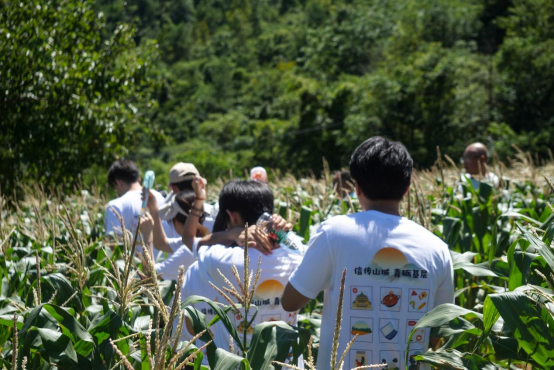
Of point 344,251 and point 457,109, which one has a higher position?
point 344,251

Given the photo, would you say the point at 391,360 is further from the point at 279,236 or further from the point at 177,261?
the point at 177,261

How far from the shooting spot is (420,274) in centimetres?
247

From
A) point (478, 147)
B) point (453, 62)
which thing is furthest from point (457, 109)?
point (478, 147)

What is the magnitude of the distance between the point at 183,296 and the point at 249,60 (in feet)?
234

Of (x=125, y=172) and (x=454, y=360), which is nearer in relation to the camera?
(x=454, y=360)

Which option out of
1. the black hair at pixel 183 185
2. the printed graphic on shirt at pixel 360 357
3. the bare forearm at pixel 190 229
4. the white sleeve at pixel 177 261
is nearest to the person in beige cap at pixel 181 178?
the black hair at pixel 183 185

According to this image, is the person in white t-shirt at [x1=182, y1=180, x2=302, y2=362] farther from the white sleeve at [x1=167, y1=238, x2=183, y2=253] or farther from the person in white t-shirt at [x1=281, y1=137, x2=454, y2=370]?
the white sleeve at [x1=167, y1=238, x2=183, y2=253]

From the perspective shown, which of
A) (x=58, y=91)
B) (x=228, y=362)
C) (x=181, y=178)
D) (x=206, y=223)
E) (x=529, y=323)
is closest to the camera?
(x=228, y=362)

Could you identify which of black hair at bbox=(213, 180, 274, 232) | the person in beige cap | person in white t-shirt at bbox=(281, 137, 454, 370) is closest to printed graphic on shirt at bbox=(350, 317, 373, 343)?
person in white t-shirt at bbox=(281, 137, 454, 370)

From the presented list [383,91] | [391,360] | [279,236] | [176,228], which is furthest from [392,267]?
[383,91]

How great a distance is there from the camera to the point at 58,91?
38.1 feet

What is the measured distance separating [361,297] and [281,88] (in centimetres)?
5105

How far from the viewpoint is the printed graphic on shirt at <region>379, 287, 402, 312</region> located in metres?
2.46

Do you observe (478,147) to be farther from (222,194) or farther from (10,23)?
(10,23)
